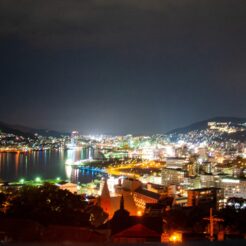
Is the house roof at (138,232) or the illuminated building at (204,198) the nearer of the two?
the house roof at (138,232)

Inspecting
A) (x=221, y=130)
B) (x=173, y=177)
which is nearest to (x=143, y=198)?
(x=173, y=177)

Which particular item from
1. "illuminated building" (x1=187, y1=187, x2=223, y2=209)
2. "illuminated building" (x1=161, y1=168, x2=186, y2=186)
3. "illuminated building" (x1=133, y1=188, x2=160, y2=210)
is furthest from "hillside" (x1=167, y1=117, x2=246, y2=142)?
"illuminated building" (x1=133, y1=188, x2=160, y2=210)

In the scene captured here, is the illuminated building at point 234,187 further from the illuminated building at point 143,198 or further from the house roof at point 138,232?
the house roof at point 138,232

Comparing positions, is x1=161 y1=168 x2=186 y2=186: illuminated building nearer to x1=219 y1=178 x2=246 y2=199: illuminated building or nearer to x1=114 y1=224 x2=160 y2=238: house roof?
x1=219 y1=178 x2=246 y2=199: illuminated building

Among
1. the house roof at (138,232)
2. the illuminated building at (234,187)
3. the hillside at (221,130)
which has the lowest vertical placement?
the illuminated building at (234,187)

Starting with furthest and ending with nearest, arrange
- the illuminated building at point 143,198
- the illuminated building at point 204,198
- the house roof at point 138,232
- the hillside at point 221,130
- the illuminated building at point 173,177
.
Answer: the hillside at point 221,130, the illuminated building at point 173,177, the illuminated building at point 204,198, the illuminated building at point 143,198, the house roof at point 138,232

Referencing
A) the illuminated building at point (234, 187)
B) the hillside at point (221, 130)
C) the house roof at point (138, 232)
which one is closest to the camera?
the house roof at point (138, 232)

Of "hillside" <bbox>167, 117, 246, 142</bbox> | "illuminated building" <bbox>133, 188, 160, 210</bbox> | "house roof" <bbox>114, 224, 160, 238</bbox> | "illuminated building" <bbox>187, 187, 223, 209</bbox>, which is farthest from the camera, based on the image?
"hillside" <bbox>167, 117, 246, 142</bbox>

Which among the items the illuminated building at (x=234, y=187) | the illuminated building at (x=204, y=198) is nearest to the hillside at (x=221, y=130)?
the illuminated building at (x=234, y=187)

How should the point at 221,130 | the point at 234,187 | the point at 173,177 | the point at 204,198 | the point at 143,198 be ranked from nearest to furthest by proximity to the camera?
the point at 143,198 → the point at 204,198 → the point at 234,187 → the point at 173,177 → the point at 221,130

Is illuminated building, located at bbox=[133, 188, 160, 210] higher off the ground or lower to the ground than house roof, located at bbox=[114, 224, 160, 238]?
lower

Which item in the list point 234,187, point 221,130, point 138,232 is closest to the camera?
point 138,232

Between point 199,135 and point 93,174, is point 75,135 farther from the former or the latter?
point 93,174

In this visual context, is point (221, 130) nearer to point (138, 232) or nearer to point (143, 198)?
point (143, 198)
